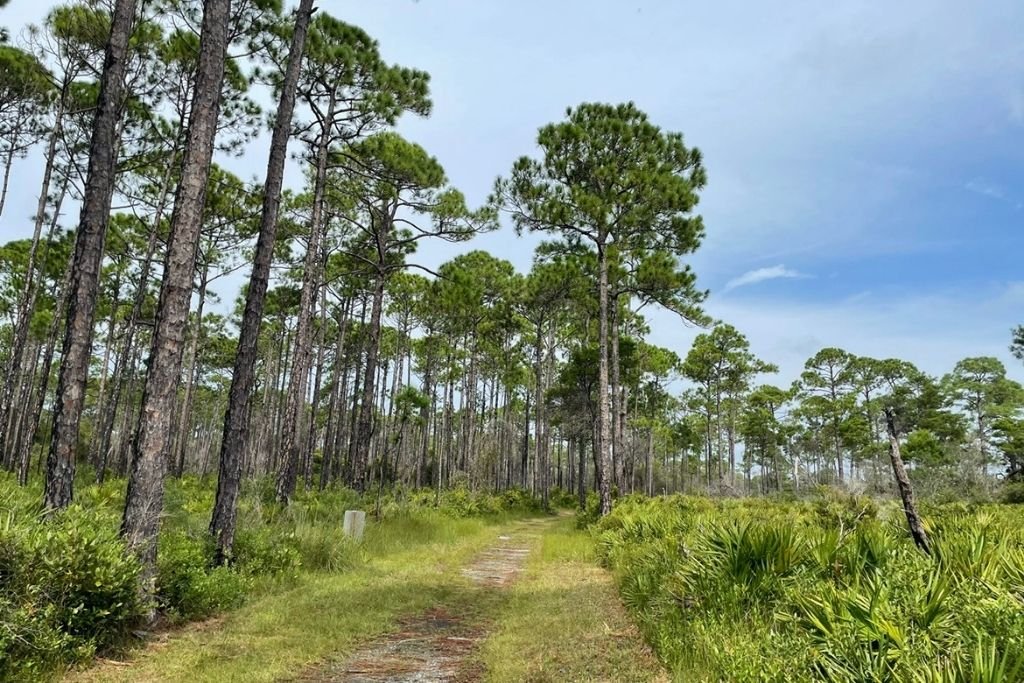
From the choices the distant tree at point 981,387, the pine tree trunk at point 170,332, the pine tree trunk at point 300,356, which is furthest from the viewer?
the distant tree at point 981,387

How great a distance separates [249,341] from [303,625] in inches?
165

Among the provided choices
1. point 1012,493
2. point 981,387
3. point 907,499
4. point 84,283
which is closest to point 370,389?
point 84,283

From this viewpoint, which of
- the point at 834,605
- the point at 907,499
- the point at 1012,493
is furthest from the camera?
the point at 1012,493

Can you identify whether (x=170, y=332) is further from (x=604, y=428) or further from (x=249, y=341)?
(x=604, y=428)

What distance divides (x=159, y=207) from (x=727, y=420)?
4734cm

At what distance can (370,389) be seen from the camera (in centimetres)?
1758

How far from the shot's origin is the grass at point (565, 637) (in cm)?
462

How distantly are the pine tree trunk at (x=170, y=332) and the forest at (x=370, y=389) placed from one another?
0.10 feet

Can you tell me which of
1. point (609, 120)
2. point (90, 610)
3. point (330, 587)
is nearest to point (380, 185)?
point (609, 120)

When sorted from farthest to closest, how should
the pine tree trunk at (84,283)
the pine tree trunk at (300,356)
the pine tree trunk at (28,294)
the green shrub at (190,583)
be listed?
1. the pine tree trunk at (28,294)
2. the pine tree trunk at (300,356)
3. the pine tree trunk at (84,283)
4. the green shrub at (190,583)

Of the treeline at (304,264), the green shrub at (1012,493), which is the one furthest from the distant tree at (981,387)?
the green shrub at (1012,493)

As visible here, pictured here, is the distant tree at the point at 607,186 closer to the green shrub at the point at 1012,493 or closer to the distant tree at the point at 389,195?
the distant tree at the point at 389,195

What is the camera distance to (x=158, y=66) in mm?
15312

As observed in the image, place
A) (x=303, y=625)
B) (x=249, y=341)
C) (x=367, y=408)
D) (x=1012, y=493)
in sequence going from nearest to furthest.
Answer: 1. (x=303, y=625)
2. (x=249, y=341)
3. (x=367, y=408)
4. (x=1012, y=493)
